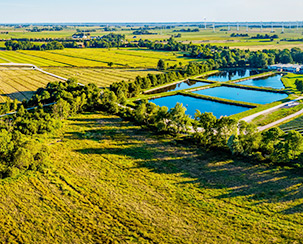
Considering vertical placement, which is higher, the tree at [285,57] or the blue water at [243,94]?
the tree at [285,57]

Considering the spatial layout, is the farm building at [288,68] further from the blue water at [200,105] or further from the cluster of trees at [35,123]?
the cluster of trees at [35,123]

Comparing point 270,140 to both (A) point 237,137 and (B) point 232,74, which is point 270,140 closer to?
(A) point 237,137

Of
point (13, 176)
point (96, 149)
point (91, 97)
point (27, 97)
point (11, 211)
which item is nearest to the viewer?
point (11, 211)

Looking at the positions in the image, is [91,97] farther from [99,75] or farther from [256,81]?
[256,81]

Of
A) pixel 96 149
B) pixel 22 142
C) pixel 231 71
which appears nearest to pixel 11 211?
pixel 22 142

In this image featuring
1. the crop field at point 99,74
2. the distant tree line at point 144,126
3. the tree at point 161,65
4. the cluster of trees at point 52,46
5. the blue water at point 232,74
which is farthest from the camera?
the cluster of trees at point 52,46

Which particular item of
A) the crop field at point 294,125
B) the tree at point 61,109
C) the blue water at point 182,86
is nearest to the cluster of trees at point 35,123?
the tree at point 61,109
